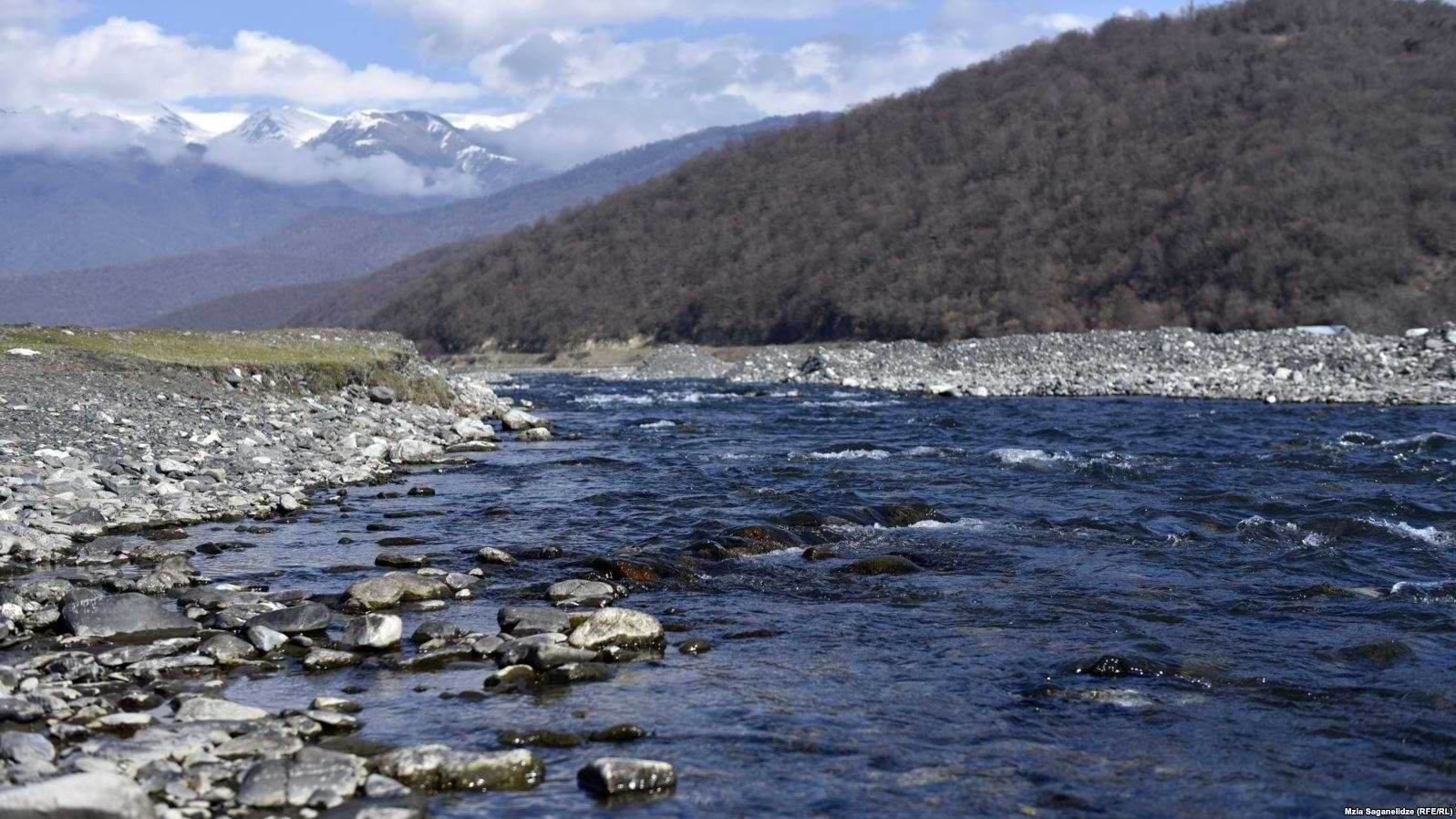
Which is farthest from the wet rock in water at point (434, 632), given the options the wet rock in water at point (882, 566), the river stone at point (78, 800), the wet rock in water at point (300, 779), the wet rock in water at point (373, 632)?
the wet rock in water at point (882, 566)

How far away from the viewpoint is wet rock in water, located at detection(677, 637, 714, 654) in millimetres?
8344

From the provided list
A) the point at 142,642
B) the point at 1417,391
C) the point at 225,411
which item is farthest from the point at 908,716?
the point at 1417,391

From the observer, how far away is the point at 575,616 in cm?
888

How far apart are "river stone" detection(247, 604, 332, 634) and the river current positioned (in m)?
0.86

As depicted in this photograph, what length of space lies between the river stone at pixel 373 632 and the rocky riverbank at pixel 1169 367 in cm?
2718

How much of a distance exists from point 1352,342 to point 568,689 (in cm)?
3562

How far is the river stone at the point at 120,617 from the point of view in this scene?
8.30 metres

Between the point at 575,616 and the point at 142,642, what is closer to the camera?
the point at 142,642

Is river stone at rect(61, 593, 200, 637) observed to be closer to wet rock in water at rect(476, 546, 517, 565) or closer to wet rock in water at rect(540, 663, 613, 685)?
wet rock in water at rect(540, 663, 613, 685)

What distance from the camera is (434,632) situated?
8.50m

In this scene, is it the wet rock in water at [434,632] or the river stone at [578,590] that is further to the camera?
the river stone at [578,590]

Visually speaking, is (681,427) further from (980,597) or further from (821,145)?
(821,145)

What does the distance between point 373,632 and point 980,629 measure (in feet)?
15.1

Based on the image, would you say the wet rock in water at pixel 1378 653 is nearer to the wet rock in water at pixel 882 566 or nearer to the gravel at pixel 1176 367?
the wet rock in water at pixel 882 566
